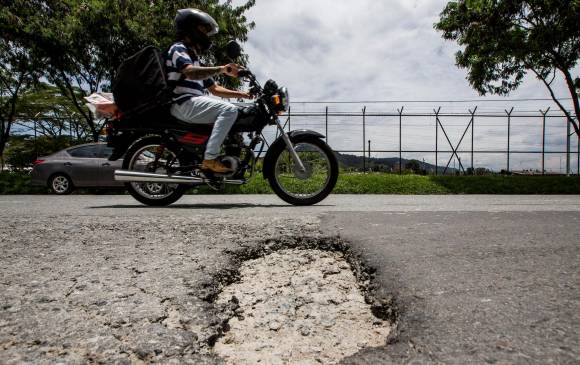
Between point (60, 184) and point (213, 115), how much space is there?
695cm

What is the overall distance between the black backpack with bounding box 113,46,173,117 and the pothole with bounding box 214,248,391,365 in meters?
2.56

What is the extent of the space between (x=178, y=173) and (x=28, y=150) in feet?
44.7

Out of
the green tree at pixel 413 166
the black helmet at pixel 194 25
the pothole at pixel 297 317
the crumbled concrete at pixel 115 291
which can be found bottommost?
the pothole at pixel 297 317

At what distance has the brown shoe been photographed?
146 inches

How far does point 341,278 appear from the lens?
1504 mm

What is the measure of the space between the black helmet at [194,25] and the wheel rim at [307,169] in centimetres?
139

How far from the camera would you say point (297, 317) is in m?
1.13

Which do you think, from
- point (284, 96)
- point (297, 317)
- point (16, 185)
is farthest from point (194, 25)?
point (16, 185)

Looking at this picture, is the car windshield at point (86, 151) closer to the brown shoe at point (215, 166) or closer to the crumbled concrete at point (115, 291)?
the brown shoe at point (215, 166)

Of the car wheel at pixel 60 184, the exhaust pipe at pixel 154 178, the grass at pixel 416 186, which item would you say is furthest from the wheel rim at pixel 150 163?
the car wheel at pixel 60 184

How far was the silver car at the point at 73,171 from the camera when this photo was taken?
28.7ft

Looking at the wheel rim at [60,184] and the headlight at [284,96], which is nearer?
the headlight at [284,96]

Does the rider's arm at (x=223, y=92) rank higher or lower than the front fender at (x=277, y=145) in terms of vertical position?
higher

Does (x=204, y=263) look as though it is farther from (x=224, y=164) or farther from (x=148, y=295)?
(x=224, y=164)
